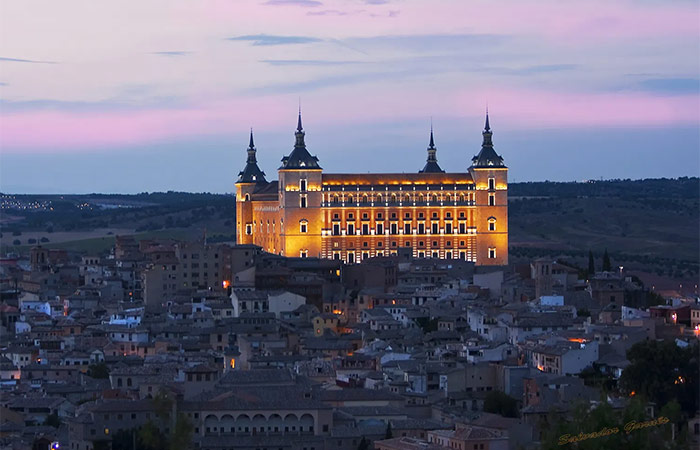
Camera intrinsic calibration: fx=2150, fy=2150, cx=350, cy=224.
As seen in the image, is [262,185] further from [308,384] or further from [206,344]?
[308,384]

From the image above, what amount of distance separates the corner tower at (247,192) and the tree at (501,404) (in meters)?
62.0

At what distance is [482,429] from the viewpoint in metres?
53.5

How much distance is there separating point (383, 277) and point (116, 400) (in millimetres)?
38744

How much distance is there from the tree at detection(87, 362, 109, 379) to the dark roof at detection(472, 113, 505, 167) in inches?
2172

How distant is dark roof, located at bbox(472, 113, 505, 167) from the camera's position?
399 ft

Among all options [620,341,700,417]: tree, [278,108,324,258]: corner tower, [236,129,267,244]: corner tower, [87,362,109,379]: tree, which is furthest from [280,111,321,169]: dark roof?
[620,341,700,417]: tree

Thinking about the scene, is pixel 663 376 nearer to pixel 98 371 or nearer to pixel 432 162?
pixel 98 371

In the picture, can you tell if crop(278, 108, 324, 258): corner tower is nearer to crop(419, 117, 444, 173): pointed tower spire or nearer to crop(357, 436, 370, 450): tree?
crop(419, 117, 444, 173): pointed tower spire

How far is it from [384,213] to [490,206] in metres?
6.01

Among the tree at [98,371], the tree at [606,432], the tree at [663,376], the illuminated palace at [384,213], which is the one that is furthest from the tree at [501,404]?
the illuminated palace at [384,213]

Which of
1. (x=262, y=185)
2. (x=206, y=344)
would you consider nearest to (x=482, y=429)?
(x=206, y=344)

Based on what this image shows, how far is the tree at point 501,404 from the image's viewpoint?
6053cm

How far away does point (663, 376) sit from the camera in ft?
202

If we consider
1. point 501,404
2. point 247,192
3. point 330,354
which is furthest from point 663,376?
point 247,192
